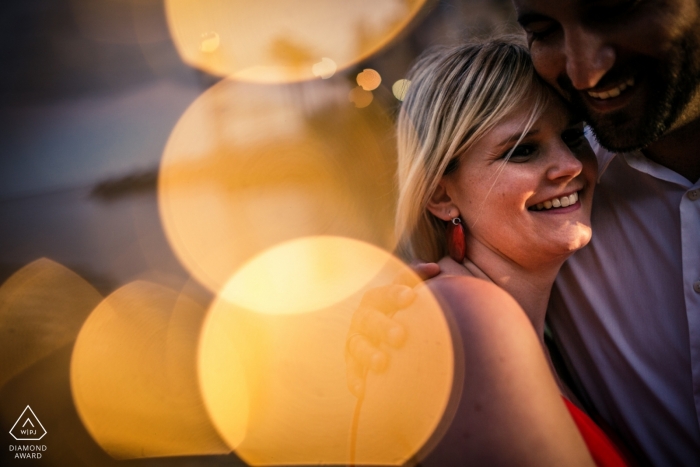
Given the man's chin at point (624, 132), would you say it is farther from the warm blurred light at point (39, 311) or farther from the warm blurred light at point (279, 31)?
the warm blurred light at point (39, 311)

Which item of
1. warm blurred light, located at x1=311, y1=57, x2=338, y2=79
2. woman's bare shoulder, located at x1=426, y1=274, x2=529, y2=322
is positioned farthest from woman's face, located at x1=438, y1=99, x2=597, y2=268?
warm blurred light, located at x1=311, y1=57, x2=338, y2=79

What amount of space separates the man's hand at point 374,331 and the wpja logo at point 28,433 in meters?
3.06

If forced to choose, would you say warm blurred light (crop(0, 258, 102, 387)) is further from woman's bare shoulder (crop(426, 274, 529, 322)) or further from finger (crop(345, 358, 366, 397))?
woman's bare shoulder (crop(426, 274, 529, 322))

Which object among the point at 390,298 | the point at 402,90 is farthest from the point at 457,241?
the point at 402,90

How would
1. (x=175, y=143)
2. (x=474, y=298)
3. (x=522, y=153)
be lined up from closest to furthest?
(x=474, y=298)
(x=522, y=153)
(x=175, y=143)

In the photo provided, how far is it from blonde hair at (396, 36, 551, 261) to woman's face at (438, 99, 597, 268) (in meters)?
0.05

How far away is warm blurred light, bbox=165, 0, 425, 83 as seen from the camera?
5.13 meters

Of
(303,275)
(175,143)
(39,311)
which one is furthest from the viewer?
(175,143)

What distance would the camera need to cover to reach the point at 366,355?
1398 millimetres

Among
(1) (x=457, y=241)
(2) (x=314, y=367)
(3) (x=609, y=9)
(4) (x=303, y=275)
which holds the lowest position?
(4) (x=303, y=275)

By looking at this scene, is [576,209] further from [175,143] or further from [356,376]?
[175,143]

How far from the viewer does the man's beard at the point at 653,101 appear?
1429 mm

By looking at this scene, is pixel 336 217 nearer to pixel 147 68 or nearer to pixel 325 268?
pixel 325 268

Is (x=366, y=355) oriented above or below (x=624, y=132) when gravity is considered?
below
